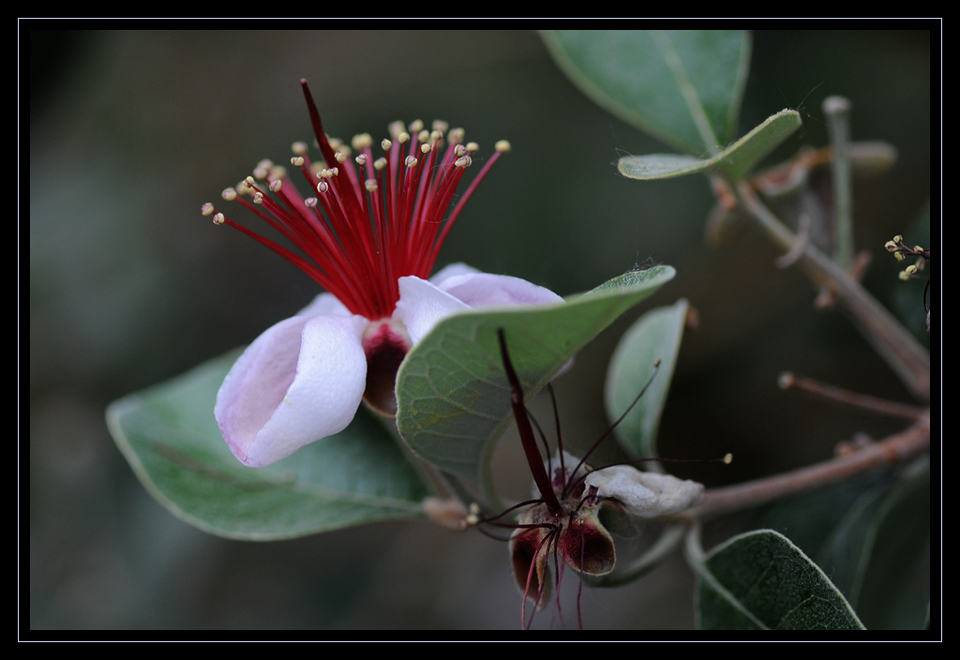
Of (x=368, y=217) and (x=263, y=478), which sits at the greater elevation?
(x=368, y=217)

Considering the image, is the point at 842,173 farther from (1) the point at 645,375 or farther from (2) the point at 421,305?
(2) the point at 421,305

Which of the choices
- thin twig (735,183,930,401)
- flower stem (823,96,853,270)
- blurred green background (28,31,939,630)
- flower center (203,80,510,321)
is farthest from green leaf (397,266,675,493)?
blurred green background (28,31,939,630)

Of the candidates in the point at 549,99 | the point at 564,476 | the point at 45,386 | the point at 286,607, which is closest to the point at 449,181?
the point at 564,476

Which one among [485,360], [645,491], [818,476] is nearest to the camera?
[485,360]

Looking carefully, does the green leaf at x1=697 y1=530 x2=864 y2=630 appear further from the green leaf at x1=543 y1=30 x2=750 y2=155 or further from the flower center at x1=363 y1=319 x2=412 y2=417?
the green leaf at x1=543 y1=30 x2=750 y2=155

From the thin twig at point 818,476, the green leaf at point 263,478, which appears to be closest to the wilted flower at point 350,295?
the green leaf at point 263,478

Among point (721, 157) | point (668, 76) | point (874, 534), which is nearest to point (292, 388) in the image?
point (721, 157)
